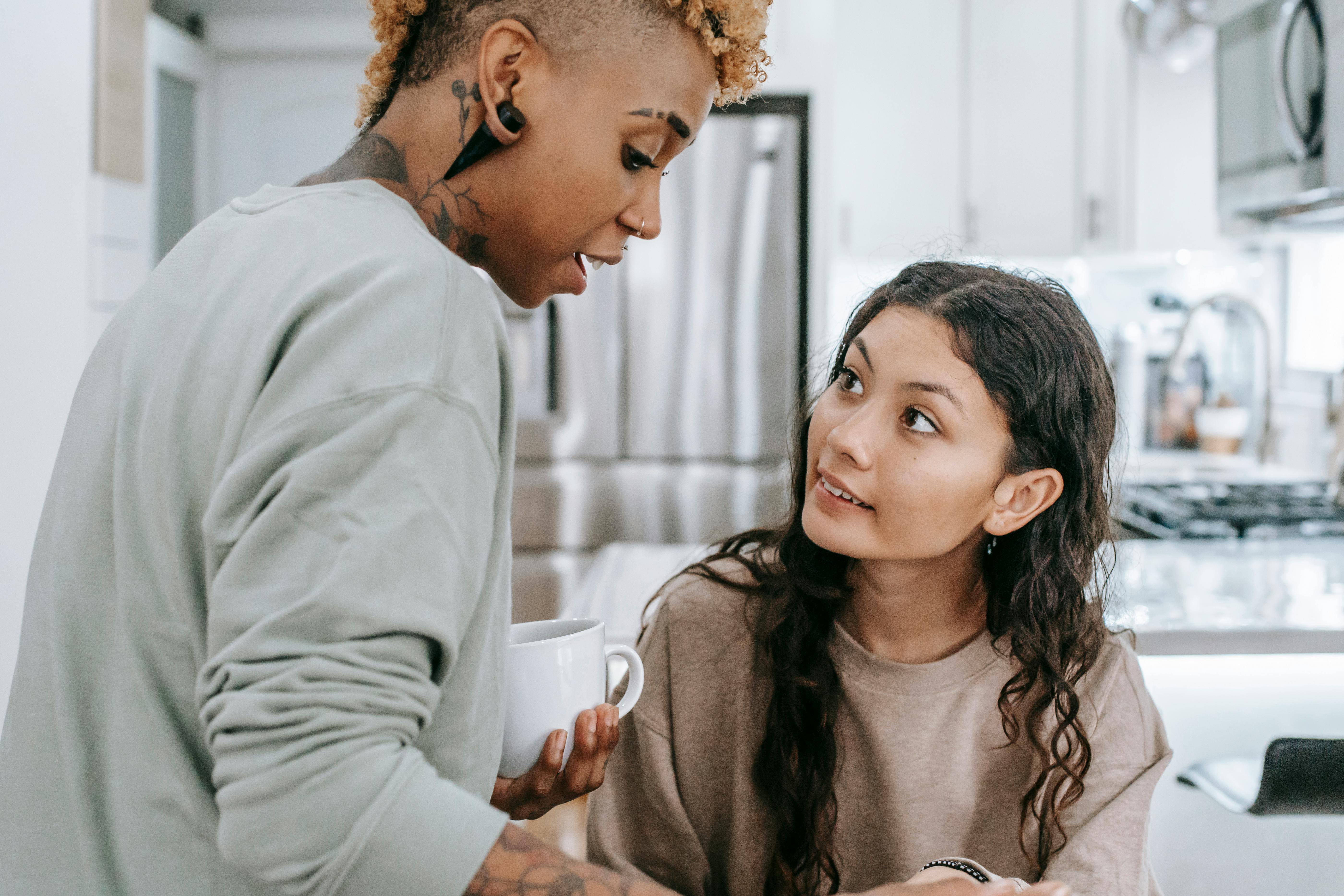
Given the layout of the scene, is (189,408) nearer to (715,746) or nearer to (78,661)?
(78,661)

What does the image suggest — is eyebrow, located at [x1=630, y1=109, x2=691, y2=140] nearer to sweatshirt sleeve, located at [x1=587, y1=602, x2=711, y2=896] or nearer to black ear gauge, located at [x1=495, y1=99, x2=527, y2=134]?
black ear gauge, located at [x1=495, y1=99, x2=527, y2=134]

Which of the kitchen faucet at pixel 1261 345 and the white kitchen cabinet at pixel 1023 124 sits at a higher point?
the white kitchen cabinet at pixel 1023 124

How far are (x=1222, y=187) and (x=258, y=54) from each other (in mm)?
2740

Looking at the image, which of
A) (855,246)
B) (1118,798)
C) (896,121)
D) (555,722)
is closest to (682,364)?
(855,246)

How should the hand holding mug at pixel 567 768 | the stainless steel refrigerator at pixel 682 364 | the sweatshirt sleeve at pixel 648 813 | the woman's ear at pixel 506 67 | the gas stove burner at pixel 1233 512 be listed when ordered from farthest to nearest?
the stainless steel refrigerator at pixel 682 364 < the gas stove burner at pixel 1233 512 < the sweatshirt sleeve at pixel 648 813 < the hand holding mug at pixel 567 768 < the woman's ear at pixel 506 67

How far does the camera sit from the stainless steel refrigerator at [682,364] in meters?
3.14

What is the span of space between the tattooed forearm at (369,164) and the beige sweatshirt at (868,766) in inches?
26.1

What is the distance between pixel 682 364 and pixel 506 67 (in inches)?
101

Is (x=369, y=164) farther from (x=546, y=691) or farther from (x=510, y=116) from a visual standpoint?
(x=546, y=691)

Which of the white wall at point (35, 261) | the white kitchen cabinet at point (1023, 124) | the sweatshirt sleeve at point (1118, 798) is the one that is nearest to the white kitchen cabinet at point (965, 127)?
the white kitchen cabinet at point (1023, 124)

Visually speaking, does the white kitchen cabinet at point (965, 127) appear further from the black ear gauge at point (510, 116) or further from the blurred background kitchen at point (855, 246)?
the black ear gauge at point (510, 116)

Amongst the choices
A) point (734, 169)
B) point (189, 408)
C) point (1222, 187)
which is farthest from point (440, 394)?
point (734, 169)

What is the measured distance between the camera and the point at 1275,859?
161 centimetres

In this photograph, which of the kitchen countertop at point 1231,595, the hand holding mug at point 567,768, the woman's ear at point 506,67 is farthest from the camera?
the kitchen countertop at point 1231,595
